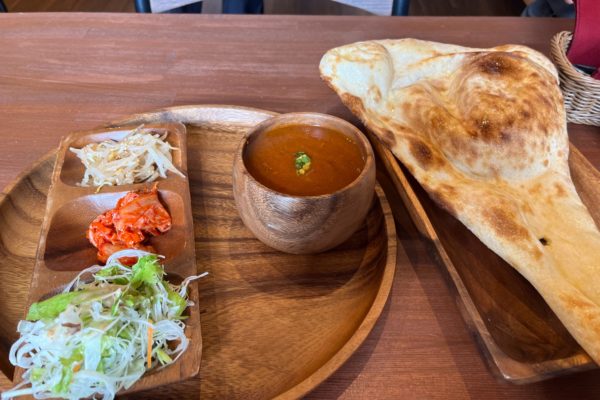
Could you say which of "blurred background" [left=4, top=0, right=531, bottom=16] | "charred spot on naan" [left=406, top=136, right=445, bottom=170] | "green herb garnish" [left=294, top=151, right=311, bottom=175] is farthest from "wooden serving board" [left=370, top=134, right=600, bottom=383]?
"blurred background" [left=4, top=0, right=531, bottom=16]

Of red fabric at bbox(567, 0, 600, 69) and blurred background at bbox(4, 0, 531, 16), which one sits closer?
red fabric at bbox(567, 0, 600, 69)

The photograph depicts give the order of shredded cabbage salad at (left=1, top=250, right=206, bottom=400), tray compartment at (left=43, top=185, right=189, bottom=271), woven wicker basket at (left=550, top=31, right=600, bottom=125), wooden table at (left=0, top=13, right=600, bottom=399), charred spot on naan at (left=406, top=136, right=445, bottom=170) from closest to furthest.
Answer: shredded cabbage salad at (left=1, top=250, right=206, bottom=400), wooden table at (left=0, top=13, right=600, bottom=399), tray compartment at (left=43, top=185, right=189, bottom=271), charred spot on naan at (left=406, top=136, right=445, bottom=170), woven wicker basket at (left=550, top=31, right=600, bottom=125)

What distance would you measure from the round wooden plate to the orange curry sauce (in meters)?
0.17

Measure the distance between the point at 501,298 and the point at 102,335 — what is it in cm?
81

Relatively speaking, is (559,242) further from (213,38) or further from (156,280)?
(213,38)

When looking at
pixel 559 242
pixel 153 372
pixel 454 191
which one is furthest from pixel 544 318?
pixel 153 372

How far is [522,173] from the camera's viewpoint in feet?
3.62

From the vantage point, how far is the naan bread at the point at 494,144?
93 centimetres

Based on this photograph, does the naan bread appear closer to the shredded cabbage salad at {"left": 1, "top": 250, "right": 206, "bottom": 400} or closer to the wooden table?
the wooden table

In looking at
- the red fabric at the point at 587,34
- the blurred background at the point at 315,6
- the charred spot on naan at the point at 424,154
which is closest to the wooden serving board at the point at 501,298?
the charred spot on naan at the point at 424,154

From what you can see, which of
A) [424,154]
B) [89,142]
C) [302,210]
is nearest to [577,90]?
[424,154]

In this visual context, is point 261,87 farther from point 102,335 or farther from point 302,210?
point 102,335

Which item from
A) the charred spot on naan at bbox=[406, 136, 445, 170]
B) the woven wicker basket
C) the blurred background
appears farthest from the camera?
the blurred background

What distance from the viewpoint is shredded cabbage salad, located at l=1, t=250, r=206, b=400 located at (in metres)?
0.75
